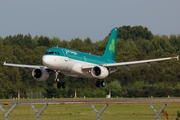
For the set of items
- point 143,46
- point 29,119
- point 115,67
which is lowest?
point 29,119

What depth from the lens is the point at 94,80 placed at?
2869 inches

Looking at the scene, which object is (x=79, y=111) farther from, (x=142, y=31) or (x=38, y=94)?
(x=142, y=31)

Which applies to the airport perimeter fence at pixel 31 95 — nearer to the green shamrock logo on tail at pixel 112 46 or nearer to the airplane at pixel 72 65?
the green shamrock logo on tail at pixel 112 46

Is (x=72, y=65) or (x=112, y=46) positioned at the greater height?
(x=112, y=46)

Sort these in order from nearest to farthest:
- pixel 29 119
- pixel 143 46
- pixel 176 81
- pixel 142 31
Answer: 1. pixel 29 119
2. pixel 176 81
3. pixel 143 46
4. pixel 142 31

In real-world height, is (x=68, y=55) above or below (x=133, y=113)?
above

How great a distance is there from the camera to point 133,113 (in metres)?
40.4

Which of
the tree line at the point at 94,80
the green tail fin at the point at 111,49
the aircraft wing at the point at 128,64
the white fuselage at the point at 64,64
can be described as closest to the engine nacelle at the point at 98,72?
the white fuselage at the point at 64,64

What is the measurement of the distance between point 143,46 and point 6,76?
39.9m

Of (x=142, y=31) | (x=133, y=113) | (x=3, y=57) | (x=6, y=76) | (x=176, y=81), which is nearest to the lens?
(x=133, y=113)

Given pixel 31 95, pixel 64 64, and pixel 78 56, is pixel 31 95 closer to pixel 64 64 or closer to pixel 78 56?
pixel 78 56

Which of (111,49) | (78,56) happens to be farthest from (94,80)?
(78,56)

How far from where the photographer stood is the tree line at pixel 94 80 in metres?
69.0

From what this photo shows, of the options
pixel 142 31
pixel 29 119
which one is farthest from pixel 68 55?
pixel 142 31
